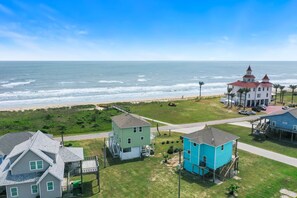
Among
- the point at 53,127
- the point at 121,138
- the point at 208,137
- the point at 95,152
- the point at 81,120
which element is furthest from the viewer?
the point at 81,120

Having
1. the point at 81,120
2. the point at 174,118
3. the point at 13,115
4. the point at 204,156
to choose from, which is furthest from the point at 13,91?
the point at 204,156

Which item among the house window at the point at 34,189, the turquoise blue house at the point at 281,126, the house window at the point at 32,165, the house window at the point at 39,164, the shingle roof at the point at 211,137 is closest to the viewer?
the house window at the point at 34,189

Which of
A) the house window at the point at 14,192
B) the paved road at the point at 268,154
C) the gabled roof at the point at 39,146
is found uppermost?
the gabled roof at the point at 39,146

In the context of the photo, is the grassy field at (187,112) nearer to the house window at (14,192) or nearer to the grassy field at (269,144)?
the grassy field at (269,144)

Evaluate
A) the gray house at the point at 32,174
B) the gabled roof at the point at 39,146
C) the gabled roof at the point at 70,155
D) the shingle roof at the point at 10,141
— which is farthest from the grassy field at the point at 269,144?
the shingle roof at the point at 10,141

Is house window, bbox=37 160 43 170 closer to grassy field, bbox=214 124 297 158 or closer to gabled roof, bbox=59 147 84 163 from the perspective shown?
gabled roof, bbox=59 147 84 163

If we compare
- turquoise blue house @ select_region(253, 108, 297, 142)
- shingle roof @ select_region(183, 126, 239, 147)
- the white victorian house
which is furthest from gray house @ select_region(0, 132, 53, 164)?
the white victorian house

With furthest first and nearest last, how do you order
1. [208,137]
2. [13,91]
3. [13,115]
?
[13,91] < [13,115] < [208,137]

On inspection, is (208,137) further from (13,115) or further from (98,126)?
(13,115)
